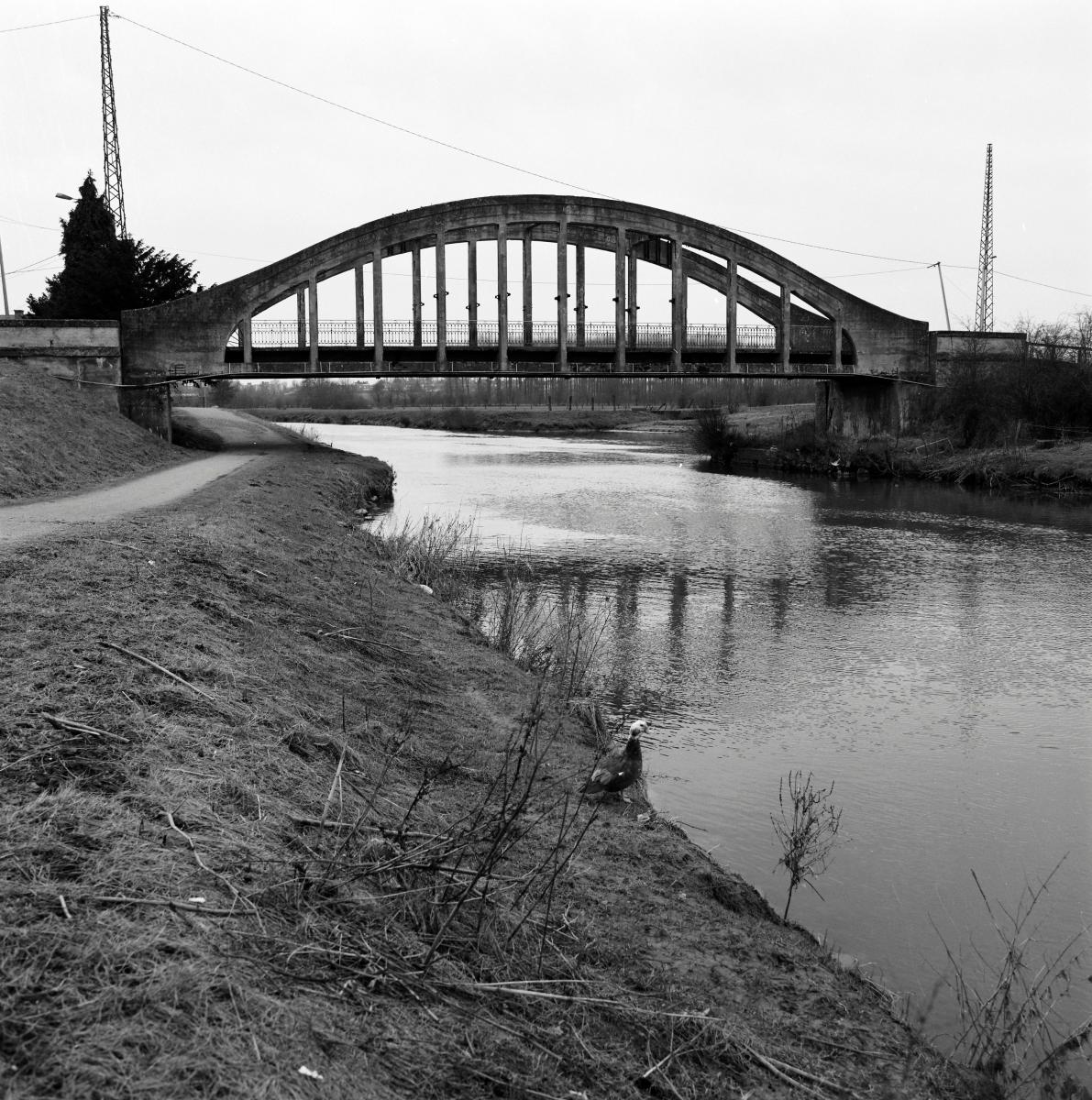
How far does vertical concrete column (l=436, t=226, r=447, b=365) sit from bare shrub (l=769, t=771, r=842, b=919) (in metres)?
42.3

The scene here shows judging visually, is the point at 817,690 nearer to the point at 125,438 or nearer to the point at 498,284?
the point at 125,438

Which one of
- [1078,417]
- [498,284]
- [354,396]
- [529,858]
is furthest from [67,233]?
[354,396]

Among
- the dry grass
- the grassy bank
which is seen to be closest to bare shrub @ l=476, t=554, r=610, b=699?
the dry grass

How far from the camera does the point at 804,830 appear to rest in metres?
8.55

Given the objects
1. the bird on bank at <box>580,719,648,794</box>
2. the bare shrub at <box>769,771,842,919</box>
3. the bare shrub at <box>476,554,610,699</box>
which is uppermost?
the bird on bank at <box>580,719,648,794</box>

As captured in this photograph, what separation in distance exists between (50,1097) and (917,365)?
5755 centimetres

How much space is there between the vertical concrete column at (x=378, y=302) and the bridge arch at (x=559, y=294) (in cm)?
5

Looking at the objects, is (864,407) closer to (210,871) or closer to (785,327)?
(785,327)

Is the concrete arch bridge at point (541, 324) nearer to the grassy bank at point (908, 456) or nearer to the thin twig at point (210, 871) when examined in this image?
the grassy bank at point (908, 456)

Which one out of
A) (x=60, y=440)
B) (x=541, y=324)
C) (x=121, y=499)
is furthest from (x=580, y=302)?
(x=121, y=499)

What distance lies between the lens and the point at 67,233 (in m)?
53.2

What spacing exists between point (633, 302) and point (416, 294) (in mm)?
11068

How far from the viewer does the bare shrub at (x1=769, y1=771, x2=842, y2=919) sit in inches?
330

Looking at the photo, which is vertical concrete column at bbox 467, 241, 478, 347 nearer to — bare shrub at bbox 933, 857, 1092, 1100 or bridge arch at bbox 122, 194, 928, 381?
bridge arch at bbox 122, 194, 928, 381
